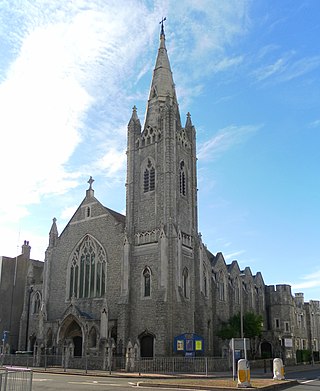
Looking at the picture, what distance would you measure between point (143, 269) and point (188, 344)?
313 inches

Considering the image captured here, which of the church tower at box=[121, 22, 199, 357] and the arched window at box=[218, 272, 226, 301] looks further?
the arched window at box=[218, 272, 226, 301]

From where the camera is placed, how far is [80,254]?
44281 millimetres

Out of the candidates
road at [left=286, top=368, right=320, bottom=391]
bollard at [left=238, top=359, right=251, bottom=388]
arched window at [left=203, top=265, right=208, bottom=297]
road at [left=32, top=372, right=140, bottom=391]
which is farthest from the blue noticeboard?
bollard at [left=238, top=359, right=251, bottom=388]

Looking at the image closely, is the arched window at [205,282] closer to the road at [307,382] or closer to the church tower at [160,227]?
the church tower at [160,227]

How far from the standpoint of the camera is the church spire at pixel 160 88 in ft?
149

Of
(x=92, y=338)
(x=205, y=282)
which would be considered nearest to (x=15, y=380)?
(x=92, y=338)

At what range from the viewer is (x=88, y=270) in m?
43.1

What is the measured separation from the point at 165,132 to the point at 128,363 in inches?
808

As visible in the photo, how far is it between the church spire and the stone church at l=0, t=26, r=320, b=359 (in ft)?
0.35

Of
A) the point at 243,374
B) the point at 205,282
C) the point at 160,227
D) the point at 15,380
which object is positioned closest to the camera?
the point at 15,380

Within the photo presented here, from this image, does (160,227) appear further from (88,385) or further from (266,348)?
(266,348)

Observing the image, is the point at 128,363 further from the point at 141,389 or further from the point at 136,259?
the point at 141,389

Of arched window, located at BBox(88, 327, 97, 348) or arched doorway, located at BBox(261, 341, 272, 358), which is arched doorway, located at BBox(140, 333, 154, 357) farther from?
arched doorway, located at BBox(261, 341, 272, 358)

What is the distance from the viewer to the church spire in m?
45.4
